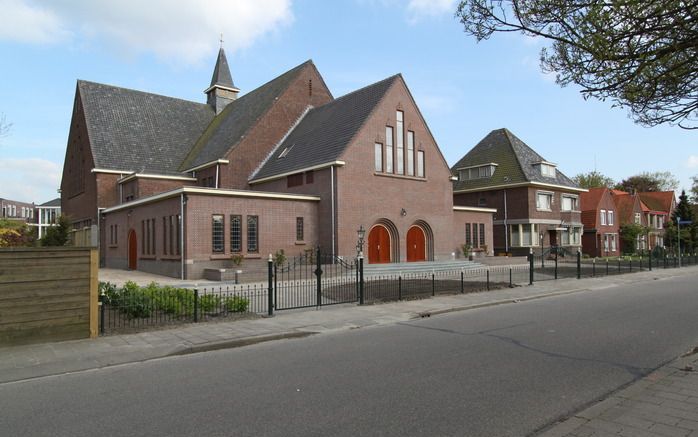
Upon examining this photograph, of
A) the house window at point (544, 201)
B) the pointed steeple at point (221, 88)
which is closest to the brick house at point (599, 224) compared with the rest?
the house window at point (544, 201)

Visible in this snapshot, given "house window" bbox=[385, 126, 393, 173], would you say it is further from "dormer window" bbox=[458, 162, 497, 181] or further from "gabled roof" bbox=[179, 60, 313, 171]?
"dormer window" bbox=[458, 162, 497, 181]

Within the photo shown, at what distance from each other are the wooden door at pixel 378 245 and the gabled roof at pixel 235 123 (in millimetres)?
11393

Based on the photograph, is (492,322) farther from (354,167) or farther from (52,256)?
(354,167)

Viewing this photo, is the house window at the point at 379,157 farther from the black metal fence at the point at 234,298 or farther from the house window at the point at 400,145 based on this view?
the black metal fence at the point at 234,298

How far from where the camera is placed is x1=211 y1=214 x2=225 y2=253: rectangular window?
80.6 ft

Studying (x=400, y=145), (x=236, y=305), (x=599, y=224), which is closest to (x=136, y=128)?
(x=400, y=145)

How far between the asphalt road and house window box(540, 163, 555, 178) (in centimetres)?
3640

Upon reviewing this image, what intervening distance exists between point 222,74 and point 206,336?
41.7 m

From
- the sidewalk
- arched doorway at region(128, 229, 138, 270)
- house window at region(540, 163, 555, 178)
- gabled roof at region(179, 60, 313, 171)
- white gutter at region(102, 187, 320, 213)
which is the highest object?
gabled roof at region(179, 60, 313, 171)

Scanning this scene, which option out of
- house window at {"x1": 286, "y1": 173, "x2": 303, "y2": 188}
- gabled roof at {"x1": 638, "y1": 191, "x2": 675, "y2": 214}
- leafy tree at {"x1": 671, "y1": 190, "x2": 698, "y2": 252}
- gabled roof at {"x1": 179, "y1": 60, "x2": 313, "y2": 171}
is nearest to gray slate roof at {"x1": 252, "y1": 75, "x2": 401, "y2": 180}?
house window at {"x1": 286, "y1": 173, "x2": 303, "y2": 188}

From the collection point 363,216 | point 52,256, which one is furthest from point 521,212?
point 52,256

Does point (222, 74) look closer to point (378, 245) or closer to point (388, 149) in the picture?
point (388, 149)

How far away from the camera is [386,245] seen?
30.7m

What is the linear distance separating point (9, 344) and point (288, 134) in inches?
1136
